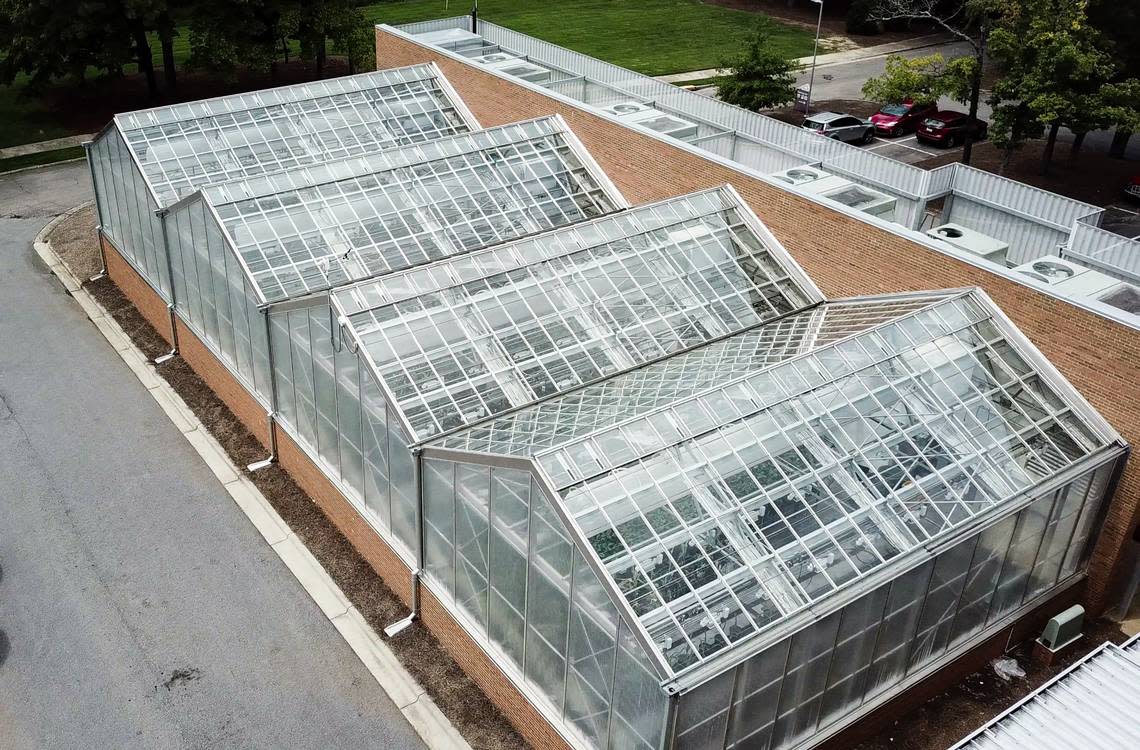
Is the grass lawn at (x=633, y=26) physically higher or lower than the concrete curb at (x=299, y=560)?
higher

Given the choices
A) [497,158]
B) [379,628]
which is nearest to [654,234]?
[497,158]

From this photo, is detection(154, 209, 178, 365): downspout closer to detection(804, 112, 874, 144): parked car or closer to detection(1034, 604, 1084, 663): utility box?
detection(1034, 604, 1084, 663): utility box

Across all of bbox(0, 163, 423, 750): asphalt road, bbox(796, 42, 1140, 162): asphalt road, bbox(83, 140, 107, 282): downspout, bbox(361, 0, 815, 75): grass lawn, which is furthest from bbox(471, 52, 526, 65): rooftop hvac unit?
bbox(361, 0, 815, 75): grass lawn

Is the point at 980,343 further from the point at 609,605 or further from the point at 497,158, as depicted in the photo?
the point at 497,158

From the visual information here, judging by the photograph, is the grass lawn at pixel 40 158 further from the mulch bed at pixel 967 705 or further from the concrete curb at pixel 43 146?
the mulch bed at pixel 967 705

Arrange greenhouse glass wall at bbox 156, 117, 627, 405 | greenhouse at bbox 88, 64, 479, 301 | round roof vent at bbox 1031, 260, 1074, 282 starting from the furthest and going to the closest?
greenhouse at bbox 88, 64, 479, 301
greenhouse glass wall at bbox 156, 117, 627, 405
round roof vent at bbox 1031, 260, 1074, 282

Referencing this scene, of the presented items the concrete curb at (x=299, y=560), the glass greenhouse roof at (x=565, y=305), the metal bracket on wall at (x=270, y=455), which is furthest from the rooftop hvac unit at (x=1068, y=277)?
the metal bracket on wall at (x=270, y=455)

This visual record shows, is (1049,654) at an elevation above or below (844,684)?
below
